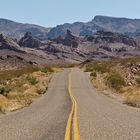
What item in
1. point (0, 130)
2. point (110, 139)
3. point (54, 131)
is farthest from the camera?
point (0, 130)

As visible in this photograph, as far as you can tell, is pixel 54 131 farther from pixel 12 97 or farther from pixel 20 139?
pixel 12 97

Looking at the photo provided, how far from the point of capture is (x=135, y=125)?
14453 mm

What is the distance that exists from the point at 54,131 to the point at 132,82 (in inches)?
1485

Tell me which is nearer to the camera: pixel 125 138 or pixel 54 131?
pixel 125 138

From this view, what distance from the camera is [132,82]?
165ft

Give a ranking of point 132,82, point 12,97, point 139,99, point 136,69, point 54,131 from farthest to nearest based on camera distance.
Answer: point 136,69 < point 132,82 < point 12,97 < point 139,99 < point 54,131

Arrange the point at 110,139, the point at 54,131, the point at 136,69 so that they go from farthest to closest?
the point at 136,69 < the point at 54,131 < the point at 110,139

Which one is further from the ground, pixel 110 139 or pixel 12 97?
pixel 110 139

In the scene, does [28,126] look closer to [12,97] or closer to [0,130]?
[0,130]

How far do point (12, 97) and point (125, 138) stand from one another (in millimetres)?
20649

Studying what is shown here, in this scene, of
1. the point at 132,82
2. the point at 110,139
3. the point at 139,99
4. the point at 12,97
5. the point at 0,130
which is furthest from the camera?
the point at 132,82

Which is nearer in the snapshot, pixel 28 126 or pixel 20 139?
pixel 20 139

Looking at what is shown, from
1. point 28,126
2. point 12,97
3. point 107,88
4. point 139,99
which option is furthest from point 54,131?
point 107,88

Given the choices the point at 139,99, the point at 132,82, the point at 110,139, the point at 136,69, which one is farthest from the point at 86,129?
the point at 136,69
